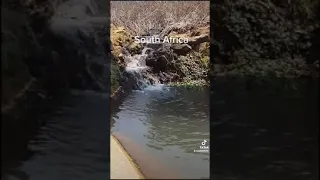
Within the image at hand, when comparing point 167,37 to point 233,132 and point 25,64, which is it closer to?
point 233,132

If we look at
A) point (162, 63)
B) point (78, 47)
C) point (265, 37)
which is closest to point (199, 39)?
point (162, 63)

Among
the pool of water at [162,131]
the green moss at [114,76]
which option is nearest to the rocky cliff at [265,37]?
the pool of water at [162,131]

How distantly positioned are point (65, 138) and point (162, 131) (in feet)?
1.59

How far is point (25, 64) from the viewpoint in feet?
7.08

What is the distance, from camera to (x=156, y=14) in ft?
7.05

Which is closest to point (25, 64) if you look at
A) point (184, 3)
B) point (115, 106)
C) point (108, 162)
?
point (115, 106)

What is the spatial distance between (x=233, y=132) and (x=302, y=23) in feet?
2.09

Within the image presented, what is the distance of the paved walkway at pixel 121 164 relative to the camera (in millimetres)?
2172

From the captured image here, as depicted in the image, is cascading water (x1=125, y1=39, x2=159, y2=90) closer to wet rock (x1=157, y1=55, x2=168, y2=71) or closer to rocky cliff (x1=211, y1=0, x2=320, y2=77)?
wet rock (x1=157, y1=55, x2=168, y2=71)

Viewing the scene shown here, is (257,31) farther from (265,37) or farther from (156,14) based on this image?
(156,14)

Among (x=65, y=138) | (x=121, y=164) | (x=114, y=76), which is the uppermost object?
(x=114, y=76)

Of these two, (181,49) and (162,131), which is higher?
(181,49)

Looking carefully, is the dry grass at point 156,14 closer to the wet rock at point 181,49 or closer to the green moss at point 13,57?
the wet rock at point 181,49

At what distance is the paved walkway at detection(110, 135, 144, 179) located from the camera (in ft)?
7.13
